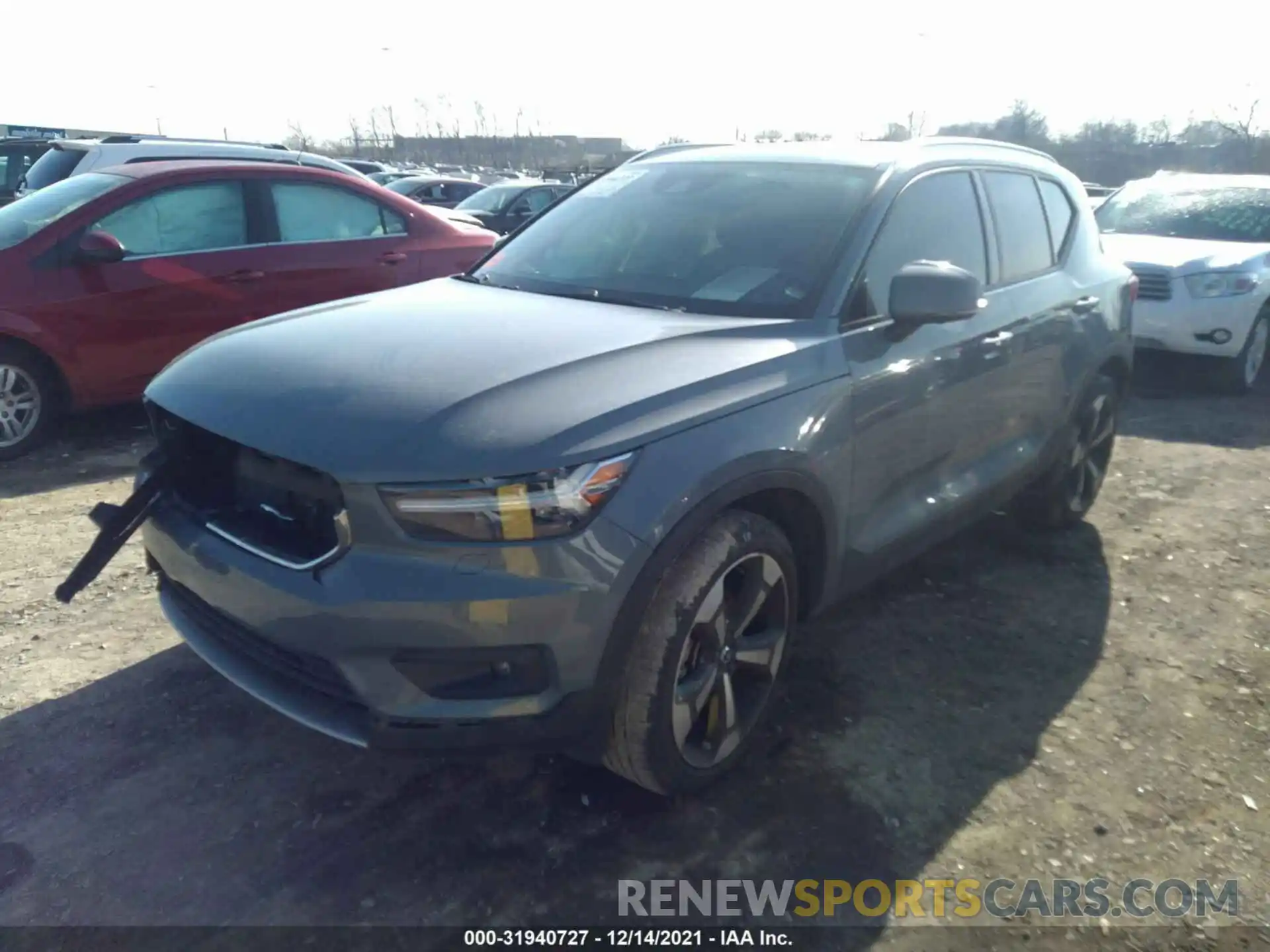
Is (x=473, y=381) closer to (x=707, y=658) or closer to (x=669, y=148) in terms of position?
(x=707, y=658)

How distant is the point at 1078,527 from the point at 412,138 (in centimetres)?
7146

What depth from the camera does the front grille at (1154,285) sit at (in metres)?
7.94

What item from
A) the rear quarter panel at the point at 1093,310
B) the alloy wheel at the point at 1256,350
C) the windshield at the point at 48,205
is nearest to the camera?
the rear quarter panel at the point at 1093,310

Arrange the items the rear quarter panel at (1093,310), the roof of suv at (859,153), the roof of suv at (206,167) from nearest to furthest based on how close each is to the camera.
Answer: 1. the roof of suv at (859,153)
2. the rear quarter panel at (1093,310)
3. the roof of suv at (206,167)

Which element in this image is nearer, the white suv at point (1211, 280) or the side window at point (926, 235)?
the side window at point (926, 235)

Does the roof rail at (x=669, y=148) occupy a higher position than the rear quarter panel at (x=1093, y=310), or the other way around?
the roof rail at (x=669, y=148)

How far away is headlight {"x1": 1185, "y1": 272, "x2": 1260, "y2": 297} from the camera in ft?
25.6

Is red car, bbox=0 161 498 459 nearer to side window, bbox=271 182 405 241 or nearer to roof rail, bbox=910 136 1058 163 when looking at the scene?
side window, bbox=271 182 405 241

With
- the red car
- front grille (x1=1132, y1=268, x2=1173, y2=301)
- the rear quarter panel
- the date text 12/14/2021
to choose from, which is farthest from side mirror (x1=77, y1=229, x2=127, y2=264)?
front grille (x1=1132, y1=268, x2=1173, y2=301)

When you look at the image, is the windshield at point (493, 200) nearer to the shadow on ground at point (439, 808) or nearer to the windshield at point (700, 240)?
the windshield at point (700, 240)

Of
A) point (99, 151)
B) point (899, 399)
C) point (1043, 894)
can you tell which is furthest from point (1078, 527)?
point (99, 151)

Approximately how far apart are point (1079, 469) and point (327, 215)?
4.93 meters

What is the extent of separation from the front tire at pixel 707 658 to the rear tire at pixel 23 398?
14.9 ft

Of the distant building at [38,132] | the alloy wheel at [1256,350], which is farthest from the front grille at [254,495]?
the distant building at [38,132]
